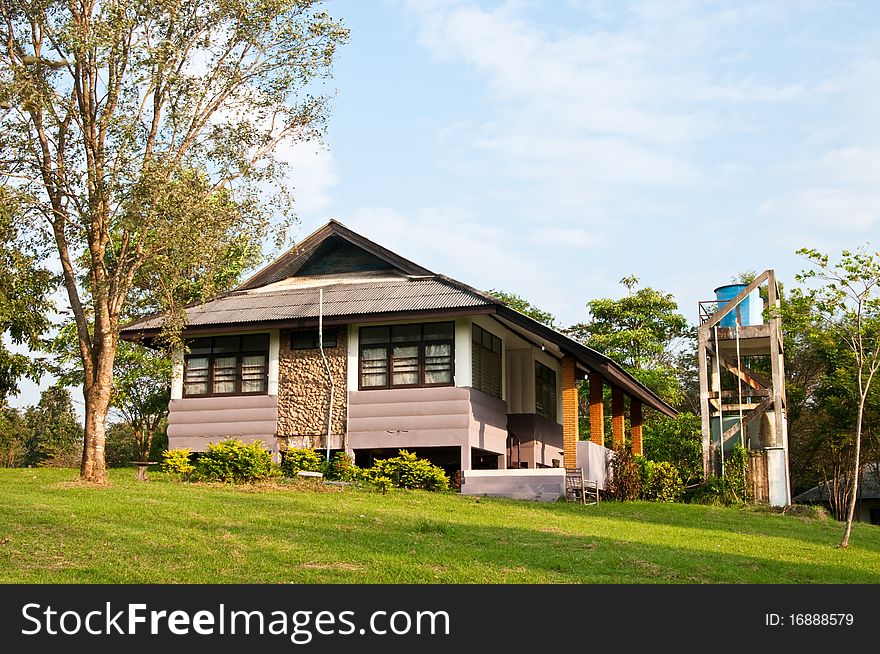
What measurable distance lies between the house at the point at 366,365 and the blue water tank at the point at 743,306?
4050 mm

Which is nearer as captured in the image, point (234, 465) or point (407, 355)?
point (234, 465)

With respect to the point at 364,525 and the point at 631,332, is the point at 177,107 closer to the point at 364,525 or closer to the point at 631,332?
the point at 364,525

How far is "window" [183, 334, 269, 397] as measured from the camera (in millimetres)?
→ 25062

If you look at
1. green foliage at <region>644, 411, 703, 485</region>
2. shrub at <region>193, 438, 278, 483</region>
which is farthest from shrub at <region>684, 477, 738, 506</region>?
shrub at <region>193, 438, 278, 483</region>

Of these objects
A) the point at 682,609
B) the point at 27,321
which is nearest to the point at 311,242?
the point at 27,321

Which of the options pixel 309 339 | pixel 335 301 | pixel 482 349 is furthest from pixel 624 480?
pixel 309 339

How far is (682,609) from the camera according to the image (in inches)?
366

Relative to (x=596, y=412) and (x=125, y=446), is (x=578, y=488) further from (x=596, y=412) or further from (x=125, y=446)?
(x=125, y=446)

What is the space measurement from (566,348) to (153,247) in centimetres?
930

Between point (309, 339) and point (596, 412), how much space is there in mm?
7388

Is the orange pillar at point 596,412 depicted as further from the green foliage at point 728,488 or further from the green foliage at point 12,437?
the green foliage at point 12,437

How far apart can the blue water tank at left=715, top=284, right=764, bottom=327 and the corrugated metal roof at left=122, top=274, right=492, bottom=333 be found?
9.12m

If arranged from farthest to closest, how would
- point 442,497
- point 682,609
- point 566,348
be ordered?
point 566,348 → point 442,497 → point 682,609

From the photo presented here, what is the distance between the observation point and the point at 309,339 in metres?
24.8
